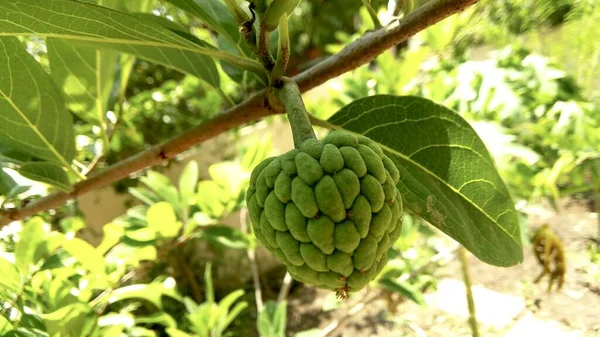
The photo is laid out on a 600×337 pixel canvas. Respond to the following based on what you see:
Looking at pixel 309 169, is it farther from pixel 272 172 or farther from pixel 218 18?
pixel 218 18

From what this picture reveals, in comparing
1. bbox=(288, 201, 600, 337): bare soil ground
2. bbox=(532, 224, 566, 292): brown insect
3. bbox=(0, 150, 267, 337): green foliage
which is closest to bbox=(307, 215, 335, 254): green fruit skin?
bbox=(0, 150, 267, 337): green foliage

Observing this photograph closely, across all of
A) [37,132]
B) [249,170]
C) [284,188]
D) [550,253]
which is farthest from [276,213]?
[550,253]

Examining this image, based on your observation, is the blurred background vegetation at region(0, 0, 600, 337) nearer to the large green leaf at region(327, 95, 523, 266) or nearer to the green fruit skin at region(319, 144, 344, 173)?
the large green leaf at region(327, 95, 523, 266)

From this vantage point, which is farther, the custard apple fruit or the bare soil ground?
the bare soil ground

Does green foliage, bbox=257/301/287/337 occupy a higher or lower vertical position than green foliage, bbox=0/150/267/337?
lower

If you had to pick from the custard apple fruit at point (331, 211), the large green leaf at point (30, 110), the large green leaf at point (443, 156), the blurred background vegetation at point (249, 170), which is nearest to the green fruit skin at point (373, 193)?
the custard apple fruit at point (331, 211)

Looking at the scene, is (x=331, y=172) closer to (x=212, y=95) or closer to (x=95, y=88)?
(x=95, y=88)
